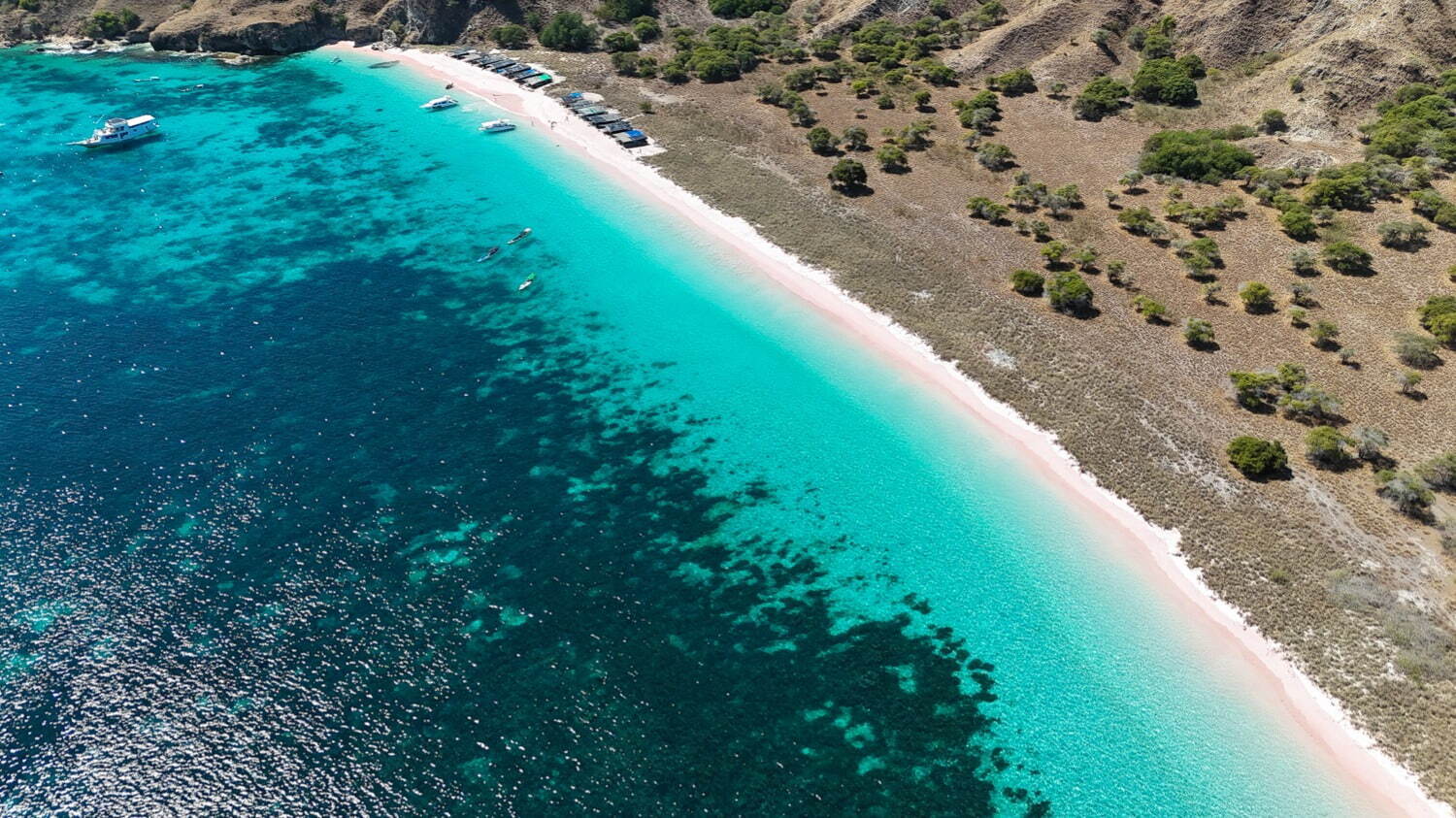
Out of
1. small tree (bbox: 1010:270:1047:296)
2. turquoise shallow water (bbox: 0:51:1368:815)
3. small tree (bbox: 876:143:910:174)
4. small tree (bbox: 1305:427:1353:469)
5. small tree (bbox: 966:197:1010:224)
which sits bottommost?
turquoise shallow water (bbox: 0:51:1368:815)

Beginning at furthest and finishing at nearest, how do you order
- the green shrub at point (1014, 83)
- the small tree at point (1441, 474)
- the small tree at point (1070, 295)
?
the green shrub at point (1014, 83) < the small tree at point (1070, 295) < the small tree at point (1441, 474)

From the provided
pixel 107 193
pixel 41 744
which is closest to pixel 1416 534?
pixel 41 744

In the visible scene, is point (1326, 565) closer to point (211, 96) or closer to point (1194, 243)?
point (1194, 243)

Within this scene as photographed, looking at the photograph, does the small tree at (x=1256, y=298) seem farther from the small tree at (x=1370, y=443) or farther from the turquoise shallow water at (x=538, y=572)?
the turquoise shallow water at (x=538, y=572)

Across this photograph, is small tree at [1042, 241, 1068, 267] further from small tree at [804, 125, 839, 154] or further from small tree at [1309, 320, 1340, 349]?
small tree at [804, 125, 839, 154]

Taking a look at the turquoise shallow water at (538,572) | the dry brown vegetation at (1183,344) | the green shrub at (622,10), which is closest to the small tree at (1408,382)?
the dry brown vegetation at (1183,344)

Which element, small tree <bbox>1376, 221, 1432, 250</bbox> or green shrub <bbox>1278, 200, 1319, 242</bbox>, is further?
green shrub <bbox>1278, 200, 1319, 242</bbox>

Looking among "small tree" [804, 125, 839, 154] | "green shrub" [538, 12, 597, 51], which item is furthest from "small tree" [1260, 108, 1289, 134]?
"green shrub" [538, 12, 597, 51]
